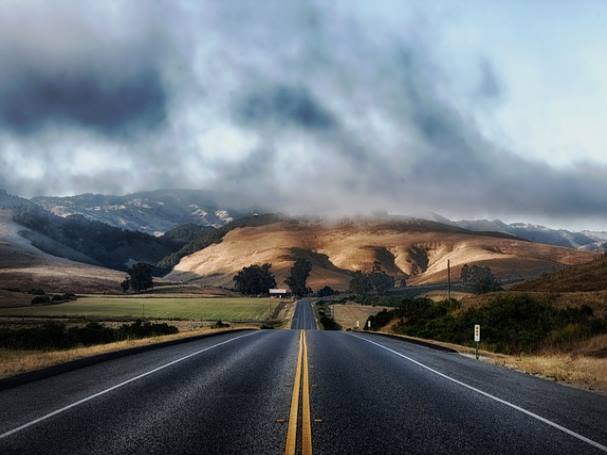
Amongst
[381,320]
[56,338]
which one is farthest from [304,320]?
[56,338]

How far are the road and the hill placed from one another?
6037 centimetres

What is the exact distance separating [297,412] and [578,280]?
73896 millimetres

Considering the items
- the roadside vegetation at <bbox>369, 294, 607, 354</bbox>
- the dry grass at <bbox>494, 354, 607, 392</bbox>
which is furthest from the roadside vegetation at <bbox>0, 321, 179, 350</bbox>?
the dry grass at <bbox>494, 354, 607, 392</bbox>

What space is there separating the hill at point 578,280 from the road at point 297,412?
60.4 metres

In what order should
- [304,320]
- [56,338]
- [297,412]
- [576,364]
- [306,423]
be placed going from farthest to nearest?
1. [304,320]
2. [56,338]
3. [576,364]
4. [297,412]
5. [306,423]

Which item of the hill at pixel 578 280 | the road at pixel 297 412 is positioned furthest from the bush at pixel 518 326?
the hill at pixel 578 280

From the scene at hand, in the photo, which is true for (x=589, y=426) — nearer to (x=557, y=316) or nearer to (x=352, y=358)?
(x=352, y=358)

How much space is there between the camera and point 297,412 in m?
10.3

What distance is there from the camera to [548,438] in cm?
859

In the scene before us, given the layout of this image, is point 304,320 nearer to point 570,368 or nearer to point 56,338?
point 56,338

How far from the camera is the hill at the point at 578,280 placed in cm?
7019

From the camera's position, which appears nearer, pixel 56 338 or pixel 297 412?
pixel 297 412

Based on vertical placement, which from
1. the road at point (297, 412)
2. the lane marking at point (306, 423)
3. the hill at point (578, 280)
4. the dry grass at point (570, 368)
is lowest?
the dry grass at point (570, 368)

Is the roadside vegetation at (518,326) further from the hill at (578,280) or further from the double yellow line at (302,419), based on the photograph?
the hill at (578,280)
